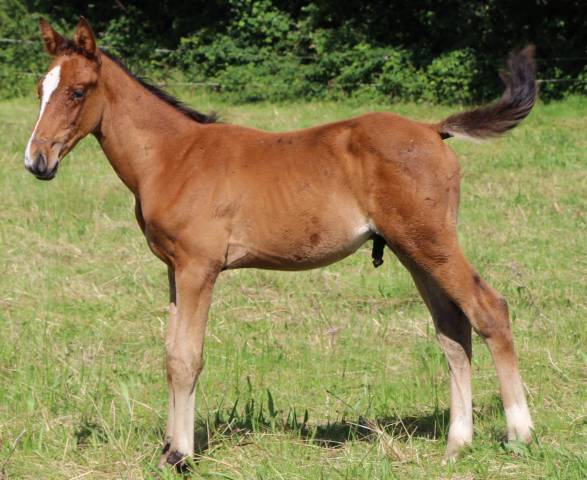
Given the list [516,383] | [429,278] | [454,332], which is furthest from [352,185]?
[516,383]

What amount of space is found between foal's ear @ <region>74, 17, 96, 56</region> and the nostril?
0.58 metres

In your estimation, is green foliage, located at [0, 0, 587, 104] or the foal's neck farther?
green foliage, located at [0, 0, 587, 104]

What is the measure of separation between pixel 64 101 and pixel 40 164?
338mm

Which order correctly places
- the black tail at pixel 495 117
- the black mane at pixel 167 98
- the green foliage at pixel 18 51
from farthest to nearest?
the green foliage at pixel 18 51 < the black mane at pixel 167 98 < the black tail at pixel 495 117

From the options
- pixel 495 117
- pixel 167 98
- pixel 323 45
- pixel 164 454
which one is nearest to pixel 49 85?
pixel 167 98

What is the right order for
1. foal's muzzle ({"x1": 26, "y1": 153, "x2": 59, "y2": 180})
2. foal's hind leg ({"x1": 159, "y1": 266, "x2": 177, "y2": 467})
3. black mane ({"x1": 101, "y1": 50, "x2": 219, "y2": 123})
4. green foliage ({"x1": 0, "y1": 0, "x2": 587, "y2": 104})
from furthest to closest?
green foliage ({"x1": 0, "y1": 0, "x2": 587, "y2": 104})
black mane ({"x1": 101, "y1": 50, "x2": 219, "y2": 123})
foal's hind leg ({"x1": 159, "y1": 266, "x2": 177, "y2": 467})
foal's muzzle ({"x1": 26, "y1": 153, "x2": 59, "y2": 180})

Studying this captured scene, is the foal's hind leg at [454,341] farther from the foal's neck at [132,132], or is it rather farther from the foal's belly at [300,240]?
the foal's neck at [132,132]

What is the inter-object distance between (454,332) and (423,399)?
728 mm

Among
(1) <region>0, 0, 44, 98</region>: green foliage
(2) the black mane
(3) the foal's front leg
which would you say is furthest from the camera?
(1) <region>0, 0, 44, 98</region>: green foliage

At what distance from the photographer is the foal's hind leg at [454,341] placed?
15.2ft

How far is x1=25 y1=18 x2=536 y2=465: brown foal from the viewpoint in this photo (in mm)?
4406

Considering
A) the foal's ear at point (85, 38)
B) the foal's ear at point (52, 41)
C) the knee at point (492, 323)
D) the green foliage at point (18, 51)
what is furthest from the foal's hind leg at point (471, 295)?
the green foliage at point (18, 51)

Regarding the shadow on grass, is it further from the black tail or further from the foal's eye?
the foal's eye

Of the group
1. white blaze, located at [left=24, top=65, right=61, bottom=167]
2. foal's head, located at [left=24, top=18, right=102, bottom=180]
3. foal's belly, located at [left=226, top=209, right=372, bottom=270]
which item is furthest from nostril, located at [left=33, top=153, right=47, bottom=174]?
foal's belly, located at [left=226, top=209, right=372, bottom=270]
